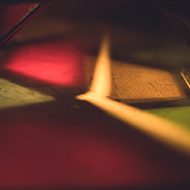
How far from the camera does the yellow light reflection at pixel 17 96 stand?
2219 mm

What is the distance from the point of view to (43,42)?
406 cm

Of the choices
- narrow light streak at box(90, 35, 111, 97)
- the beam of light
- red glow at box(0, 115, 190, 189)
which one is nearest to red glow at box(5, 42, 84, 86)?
narrow light streak at box(90, 35, 111, 97)

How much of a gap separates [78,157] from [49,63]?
1.93 meters

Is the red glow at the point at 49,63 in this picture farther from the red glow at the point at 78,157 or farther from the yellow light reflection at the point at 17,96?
the red glow at the point at 78,157

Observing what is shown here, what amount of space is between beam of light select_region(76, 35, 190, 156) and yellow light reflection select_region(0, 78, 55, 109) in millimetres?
386

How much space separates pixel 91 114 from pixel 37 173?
79 cm

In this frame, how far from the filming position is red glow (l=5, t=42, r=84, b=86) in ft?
9.38

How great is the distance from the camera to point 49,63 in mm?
3264

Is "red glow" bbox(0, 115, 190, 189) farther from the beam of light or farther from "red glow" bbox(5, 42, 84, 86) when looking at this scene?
"red glow" bbox(5, 42, 84, 86)

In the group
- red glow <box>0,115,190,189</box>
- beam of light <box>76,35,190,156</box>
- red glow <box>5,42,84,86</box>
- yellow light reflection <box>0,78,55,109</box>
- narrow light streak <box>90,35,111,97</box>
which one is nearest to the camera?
red glow <box>0,115,190,189</box>

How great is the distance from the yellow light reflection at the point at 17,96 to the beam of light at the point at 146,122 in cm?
39

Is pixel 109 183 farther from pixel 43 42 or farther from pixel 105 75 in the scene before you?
pixel 43 42

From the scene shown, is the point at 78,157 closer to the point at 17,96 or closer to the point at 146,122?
the point at 146,122

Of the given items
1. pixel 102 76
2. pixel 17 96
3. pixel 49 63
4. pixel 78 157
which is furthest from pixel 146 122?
pixel 49 63
